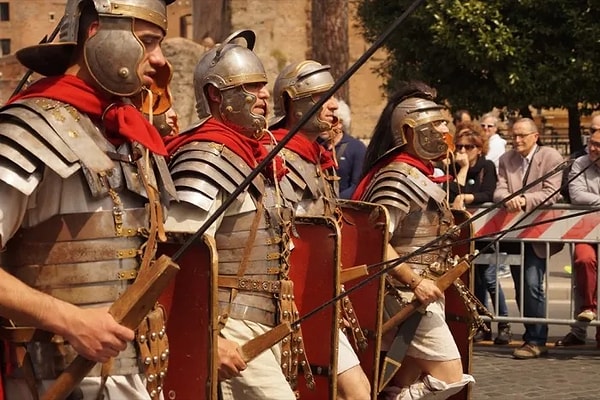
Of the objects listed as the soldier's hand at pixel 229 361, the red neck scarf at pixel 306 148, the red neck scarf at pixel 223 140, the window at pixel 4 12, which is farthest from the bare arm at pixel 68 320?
the window at pixel 4 12

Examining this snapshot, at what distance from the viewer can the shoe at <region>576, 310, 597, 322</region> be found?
1022 cm

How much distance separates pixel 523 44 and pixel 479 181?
24.8ft

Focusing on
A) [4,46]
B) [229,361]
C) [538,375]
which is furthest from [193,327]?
[4,46]

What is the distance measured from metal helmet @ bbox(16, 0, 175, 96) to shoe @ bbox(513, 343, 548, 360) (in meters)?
6.67

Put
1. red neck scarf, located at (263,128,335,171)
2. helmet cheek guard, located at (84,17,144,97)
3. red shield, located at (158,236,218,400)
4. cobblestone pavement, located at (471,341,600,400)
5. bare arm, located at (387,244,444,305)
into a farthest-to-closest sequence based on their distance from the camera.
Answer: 1. cobblestone pavement, located at (471,341,600,400)
2. bare arm, located at (387,244,444,305)
3. red neck scarf, located at (263,128,335,171)
4. red shield, located at (158,236,218,400)
5. helmet cheek guard, located at (84,17,144,97)

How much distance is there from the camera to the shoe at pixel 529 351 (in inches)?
401

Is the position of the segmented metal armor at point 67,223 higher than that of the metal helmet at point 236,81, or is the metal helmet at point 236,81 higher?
the metal helmet at point 236,81

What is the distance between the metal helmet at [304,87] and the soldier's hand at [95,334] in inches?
119

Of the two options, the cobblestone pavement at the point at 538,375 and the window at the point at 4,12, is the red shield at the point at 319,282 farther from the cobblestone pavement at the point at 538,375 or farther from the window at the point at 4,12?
the window at the point at 4,12

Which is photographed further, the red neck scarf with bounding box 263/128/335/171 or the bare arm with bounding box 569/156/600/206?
the bare arm with bounding box 569/156/600/206

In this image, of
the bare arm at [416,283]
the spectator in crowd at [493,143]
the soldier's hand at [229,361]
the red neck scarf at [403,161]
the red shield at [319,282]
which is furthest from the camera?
the spectator in crowd at [493,143]

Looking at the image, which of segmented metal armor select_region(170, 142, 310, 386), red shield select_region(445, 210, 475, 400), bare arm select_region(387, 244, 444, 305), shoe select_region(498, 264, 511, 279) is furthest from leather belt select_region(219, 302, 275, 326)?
shoe select_region(498, 264, 511, 279)

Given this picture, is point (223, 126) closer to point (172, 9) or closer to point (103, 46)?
point (103, 46)

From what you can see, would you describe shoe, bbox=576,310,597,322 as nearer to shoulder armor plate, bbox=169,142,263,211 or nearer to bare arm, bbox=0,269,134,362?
shoulder armor plate, bbox=169,142,263,211
